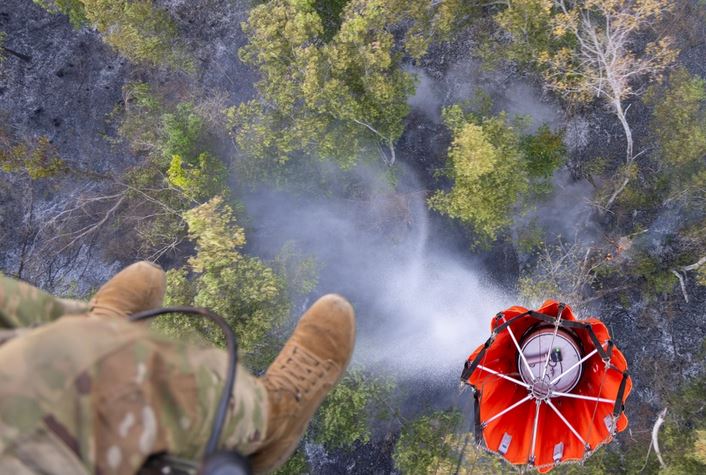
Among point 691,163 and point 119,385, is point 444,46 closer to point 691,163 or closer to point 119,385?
point 691,163

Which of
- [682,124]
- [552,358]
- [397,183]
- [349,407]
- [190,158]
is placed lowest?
[349,407]

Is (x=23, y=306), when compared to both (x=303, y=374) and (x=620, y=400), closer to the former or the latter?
(x=303, y=374)

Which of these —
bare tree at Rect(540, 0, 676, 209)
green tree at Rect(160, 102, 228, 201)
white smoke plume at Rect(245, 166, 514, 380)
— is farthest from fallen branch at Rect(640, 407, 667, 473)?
green tree at Rect(160, 102, 228, 201)

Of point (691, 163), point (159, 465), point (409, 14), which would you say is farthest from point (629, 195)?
point (159, 465)

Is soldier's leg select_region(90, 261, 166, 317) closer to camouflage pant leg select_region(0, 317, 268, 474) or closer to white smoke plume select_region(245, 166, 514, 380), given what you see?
camouflage pant leg select_region(0, 317, 268, 474)

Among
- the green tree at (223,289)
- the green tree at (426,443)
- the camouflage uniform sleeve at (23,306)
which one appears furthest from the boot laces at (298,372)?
the green tree at (426,443)

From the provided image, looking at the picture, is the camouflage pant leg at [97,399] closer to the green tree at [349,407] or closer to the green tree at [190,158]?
the green tree at [349,407]

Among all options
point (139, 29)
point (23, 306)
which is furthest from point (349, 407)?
point (139, 29)
